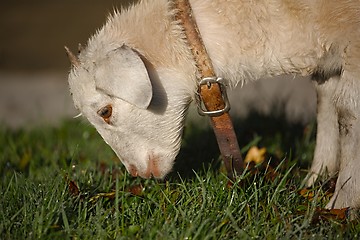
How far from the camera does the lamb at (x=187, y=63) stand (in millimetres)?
3861

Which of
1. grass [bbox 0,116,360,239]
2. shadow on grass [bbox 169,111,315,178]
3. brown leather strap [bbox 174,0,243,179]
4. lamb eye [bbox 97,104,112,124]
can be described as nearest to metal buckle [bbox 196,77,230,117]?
brown leather strap [bbox 174,0,243,179]

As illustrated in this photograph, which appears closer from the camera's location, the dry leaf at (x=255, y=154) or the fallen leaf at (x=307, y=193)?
the fallen leaf at (x=307, y=193)

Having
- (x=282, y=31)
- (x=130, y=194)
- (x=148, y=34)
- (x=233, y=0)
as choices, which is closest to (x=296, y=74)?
(x=282, y=31)

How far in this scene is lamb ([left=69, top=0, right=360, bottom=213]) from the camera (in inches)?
152

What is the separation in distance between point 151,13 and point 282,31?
0.73 meters

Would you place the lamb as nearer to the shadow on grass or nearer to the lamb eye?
the lamb eye

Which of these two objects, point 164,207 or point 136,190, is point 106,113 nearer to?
point 136,190

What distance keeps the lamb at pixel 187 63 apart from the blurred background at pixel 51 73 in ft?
1.89

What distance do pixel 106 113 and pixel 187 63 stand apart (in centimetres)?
53

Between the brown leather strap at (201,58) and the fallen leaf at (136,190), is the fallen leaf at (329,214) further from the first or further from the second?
the fallen leaf at (136,190)

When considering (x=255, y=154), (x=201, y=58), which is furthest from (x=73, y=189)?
(x=255, y=154)

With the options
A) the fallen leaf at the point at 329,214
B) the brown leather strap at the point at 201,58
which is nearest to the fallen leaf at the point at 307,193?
the fallen leaf at the point at 329,214

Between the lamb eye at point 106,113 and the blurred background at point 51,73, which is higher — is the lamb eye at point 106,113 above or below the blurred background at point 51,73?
above

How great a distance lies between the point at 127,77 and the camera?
379cm
